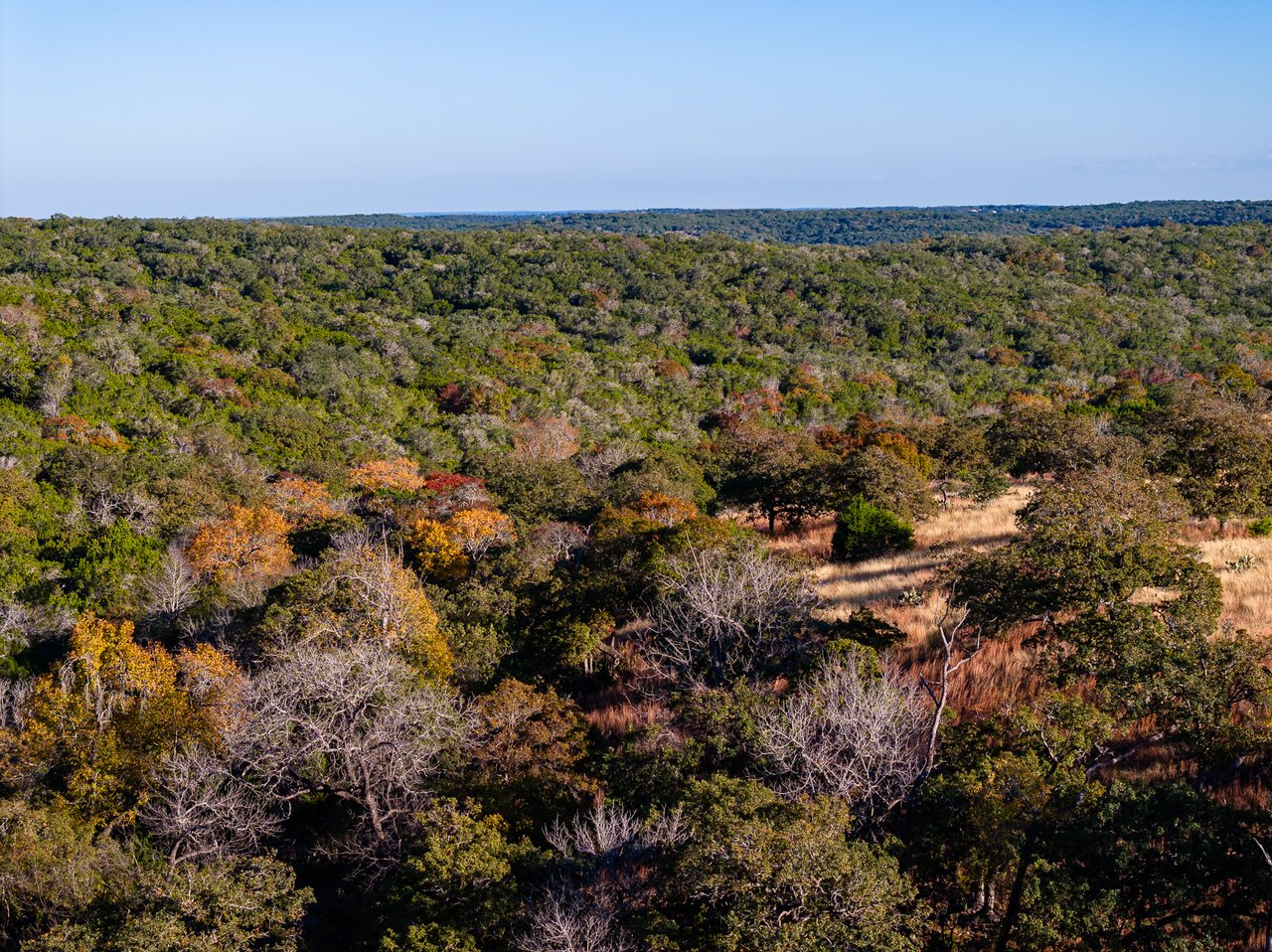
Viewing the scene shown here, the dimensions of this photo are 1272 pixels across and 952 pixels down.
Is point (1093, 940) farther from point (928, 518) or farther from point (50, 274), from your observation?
point (50, 274)

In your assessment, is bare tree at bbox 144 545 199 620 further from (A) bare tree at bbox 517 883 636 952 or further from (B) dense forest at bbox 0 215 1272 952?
(A) bare tree at bbox 517 883 636 952

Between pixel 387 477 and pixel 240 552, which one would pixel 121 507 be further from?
→ pixel 387 477

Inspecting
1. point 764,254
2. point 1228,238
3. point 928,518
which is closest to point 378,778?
point 928,518

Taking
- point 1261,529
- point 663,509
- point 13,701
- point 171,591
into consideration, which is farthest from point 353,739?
point 1261,529

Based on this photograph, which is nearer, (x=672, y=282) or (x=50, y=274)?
(x=50, y=274)

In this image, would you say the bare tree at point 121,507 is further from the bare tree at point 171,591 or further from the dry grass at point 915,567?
the dry grass at point 915,567


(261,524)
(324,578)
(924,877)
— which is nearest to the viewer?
(924,877)

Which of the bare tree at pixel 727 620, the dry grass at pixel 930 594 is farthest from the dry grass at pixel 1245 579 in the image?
the bare tree at pixel 727 620
